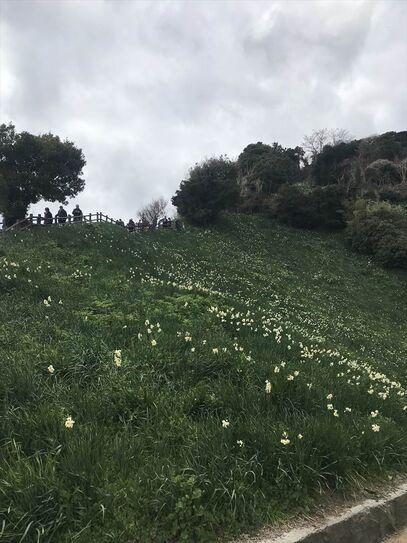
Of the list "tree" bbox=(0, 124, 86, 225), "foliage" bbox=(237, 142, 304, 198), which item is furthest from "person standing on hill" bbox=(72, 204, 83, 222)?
"foliage" bbox=(237, 142, 304, 198)

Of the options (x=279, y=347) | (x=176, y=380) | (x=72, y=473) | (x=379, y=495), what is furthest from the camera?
(x=279, y=347)

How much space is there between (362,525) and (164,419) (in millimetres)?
1968

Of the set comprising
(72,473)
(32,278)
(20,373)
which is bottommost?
(72,473)

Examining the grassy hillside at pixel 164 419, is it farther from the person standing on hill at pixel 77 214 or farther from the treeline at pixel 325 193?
the treeline at pixel 325 193

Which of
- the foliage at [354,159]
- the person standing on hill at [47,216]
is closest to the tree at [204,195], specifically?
the person standing on hill at [47,216]

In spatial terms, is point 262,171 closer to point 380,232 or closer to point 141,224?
point 380,232

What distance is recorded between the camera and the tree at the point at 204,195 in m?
39.9

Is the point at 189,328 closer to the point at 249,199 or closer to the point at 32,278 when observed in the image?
the point at 32,278

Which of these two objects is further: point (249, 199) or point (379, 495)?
point (249, 199)

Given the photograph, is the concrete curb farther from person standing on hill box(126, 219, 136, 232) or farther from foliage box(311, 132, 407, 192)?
foliage box(311, 132, 407, 192)

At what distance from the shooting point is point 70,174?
39.4 metres

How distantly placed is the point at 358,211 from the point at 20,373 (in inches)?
1565

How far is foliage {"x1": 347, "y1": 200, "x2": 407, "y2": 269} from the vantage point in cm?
3688

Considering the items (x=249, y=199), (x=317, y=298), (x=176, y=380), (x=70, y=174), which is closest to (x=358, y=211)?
(x=249, y=199)
